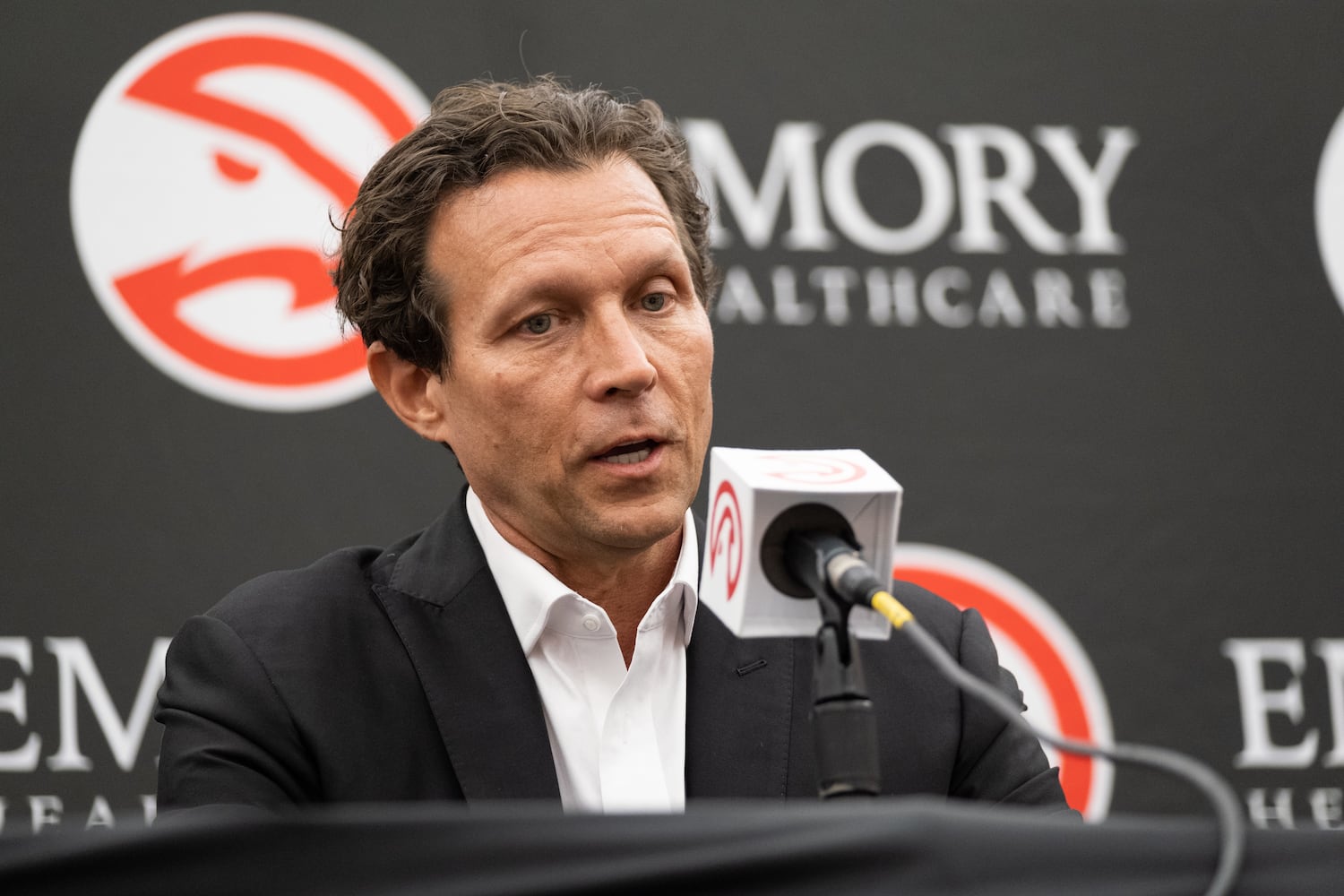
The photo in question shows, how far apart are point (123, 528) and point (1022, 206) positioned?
176cm

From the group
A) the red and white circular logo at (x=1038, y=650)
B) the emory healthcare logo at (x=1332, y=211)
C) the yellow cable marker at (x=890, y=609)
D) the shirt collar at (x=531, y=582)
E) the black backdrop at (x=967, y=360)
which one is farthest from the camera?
the emory healthcare logo at (x=1332, y=211)

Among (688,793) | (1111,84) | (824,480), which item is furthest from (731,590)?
(1111,84)

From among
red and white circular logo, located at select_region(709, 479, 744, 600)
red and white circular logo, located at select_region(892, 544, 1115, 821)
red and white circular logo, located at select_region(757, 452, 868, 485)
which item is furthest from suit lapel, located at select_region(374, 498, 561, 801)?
red and white circular logo, located at select_region(892, 544, 1115, 821)

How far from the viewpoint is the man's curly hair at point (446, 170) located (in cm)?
207

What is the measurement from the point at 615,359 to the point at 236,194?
105 cm

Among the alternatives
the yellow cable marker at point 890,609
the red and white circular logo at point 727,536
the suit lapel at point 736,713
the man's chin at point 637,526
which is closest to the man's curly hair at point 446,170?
the man's chin at point 637,526

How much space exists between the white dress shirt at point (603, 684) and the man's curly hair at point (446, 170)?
353 millimetres

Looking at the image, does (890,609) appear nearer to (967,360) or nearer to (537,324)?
(537,324)

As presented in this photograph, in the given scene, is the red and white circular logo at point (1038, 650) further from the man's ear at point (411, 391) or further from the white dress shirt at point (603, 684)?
the man's ear at point (411, 391)

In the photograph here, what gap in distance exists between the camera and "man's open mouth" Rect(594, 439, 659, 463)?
74.6 inches

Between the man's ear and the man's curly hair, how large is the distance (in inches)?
0.9

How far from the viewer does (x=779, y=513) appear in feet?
4.31

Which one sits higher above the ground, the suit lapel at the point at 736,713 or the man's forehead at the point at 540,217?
the man's forehead at the point at 540,217

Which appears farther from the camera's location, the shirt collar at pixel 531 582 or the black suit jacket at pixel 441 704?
the shirt collar at pixel 531 582
